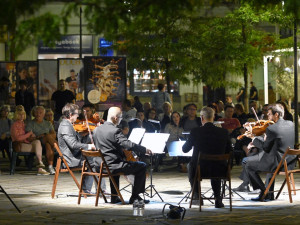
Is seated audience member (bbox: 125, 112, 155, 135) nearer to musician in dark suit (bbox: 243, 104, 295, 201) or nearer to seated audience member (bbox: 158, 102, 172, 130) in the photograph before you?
seated audience member (bbox: 158, 102, 172, 130)

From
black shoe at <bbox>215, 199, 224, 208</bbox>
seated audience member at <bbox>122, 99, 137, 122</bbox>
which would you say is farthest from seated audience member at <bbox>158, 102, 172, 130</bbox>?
black shoe at <bbox>215, 199, 224, 208</bbox>

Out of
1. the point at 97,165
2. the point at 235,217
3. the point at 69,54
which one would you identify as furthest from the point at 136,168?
the point at 69,54

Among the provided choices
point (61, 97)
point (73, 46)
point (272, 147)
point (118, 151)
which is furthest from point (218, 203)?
→ point (73, 46)

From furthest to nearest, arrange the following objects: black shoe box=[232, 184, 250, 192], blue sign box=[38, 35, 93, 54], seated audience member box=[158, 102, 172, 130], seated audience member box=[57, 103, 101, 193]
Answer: blue sign box=[38, 35, 93, 54] < seated audience member box=[158, 102, 172, 130] < black shoe box=[232, 184, 250, 192] < seated audience member box=[57, 103, 101, 193]

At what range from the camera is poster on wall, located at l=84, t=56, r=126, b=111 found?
23797 mm

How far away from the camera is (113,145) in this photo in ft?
45.2

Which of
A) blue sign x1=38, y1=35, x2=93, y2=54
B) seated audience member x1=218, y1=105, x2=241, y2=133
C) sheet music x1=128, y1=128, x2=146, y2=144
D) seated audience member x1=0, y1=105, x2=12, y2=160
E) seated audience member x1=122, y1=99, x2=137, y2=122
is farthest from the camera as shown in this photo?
blue sign x1=38, y1=35, x2=93, y2=54

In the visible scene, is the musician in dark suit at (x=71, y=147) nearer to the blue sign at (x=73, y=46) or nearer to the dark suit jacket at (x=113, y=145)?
the dark suit jacket at (x=113, y=145)

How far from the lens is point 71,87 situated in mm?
25375

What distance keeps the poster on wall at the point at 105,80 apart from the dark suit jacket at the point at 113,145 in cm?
999

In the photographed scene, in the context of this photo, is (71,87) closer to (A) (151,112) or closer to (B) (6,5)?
(A) (151,112)

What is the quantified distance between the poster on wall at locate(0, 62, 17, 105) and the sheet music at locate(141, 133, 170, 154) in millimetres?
14899

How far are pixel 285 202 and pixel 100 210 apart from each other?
9.92ft

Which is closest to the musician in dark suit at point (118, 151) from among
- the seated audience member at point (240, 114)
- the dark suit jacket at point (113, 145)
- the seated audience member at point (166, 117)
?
the dark suit jacket at point (113, 145)
